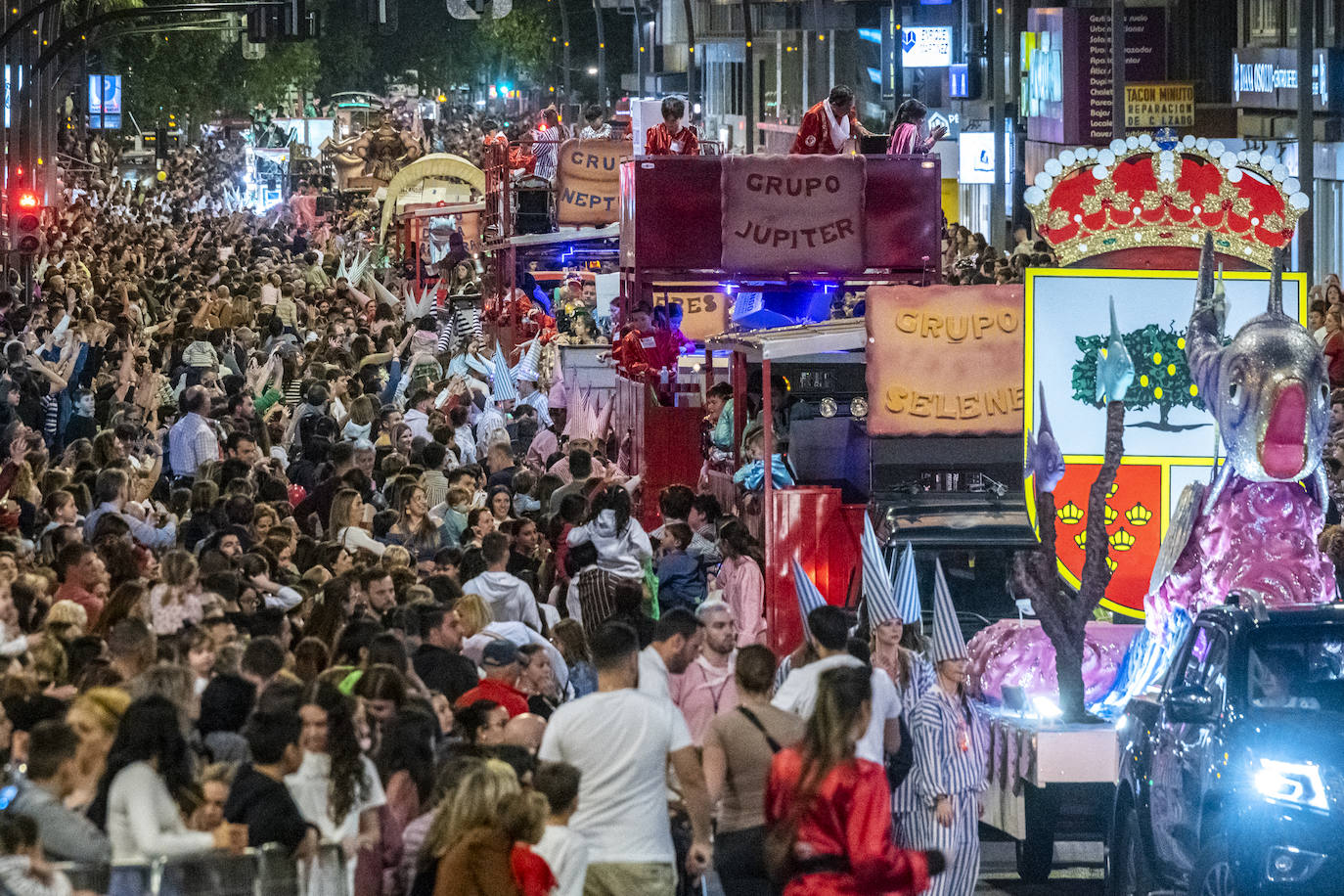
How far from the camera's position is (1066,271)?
13.4 meters

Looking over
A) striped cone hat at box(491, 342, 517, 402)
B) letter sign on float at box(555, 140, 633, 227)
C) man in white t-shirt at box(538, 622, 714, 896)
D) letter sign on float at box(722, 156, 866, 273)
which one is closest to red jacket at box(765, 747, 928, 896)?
→ man in white t-shirt at box(538, 622, 714, 896)

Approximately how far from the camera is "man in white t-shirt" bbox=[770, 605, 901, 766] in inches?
335

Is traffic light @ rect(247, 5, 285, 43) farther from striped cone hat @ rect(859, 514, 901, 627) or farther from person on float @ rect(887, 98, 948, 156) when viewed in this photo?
striped cone hat @ rect(859, 514, 901, 627)

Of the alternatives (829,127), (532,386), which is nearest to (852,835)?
(829,127)

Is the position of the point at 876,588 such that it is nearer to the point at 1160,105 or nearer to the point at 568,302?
the point at 568,302

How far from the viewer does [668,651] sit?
9.02 meters

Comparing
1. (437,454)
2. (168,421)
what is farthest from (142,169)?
(437,454)

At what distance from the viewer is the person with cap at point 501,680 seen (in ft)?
29.3

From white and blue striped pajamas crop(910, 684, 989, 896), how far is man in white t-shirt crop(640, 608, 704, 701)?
3.35 ft

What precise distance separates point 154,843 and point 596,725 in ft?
5.06

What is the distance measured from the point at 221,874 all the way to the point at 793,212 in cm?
1231

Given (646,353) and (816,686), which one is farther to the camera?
(646,353)

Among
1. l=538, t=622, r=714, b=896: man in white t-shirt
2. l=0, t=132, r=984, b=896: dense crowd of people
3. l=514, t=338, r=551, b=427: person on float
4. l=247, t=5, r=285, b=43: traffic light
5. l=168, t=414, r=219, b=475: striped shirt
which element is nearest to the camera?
l=0, t=132, r=984, b=896: dense crowd of people

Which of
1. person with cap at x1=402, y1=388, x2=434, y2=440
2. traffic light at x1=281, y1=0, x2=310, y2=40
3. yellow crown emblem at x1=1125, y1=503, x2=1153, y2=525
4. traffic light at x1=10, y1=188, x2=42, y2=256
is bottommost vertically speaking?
yellow crown emblem at x1=1125, y1=503, x2=1153, y2=525
